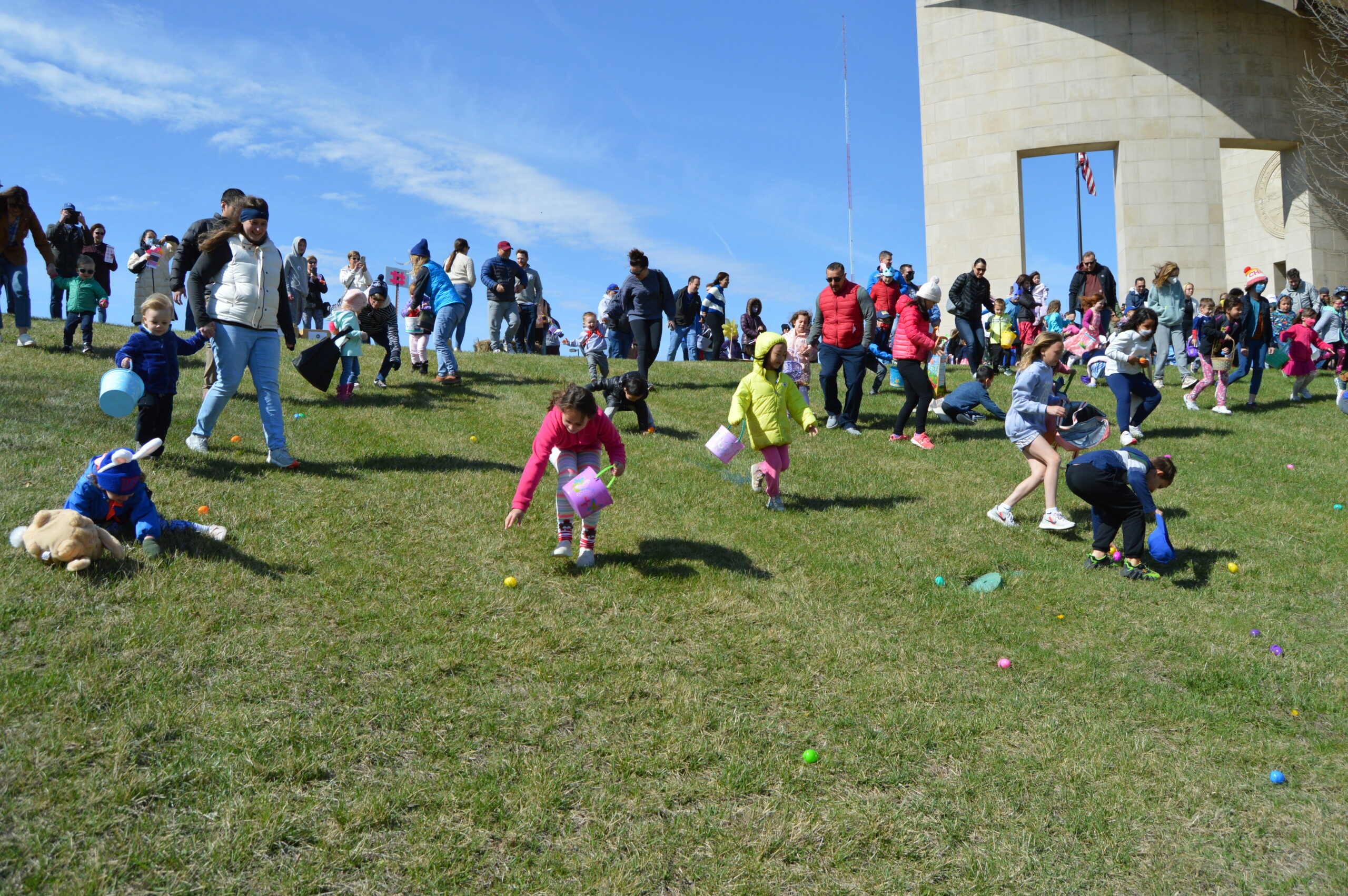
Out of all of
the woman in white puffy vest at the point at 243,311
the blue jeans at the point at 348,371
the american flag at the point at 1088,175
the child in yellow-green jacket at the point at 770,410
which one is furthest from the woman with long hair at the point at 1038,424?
the american flag at the point at 1088,175

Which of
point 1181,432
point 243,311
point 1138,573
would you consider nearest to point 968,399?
point 1181,432

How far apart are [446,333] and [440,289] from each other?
2.09 feet

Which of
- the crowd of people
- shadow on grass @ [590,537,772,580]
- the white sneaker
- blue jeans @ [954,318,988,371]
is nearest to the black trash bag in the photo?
the crowd of people

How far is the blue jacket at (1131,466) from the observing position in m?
7.15

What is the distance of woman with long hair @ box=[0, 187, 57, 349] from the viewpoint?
10.8m

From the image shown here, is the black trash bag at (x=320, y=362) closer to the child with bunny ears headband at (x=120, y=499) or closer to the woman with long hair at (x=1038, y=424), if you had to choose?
the child with bunny ears headband at (x=120, y=499)

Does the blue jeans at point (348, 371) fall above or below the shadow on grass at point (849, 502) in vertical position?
above

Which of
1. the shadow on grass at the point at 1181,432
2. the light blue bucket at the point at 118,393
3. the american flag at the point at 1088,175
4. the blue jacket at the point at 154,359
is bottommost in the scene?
the shadow on grass at the point at 1181,432

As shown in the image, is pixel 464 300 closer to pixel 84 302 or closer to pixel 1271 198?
pixel 84 302

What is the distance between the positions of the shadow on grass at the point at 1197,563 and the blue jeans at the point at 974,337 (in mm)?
6527

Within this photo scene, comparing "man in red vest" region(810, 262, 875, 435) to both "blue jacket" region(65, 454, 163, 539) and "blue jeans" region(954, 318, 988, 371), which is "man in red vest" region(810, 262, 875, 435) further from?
"blue jacket" region(65, 454, 163, 539)

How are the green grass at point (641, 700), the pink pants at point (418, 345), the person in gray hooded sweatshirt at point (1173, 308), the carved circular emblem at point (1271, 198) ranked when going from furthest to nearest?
the carved circular emblem at point (1271, 198) < the person in gray hooded sweatshirt at point (1173, 308) < the pink pants at point (418, 345) < the green grass at point (641, 700)

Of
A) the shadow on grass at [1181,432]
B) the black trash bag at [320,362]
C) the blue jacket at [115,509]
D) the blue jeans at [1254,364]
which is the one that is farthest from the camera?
the blue jeans at [1254,364]

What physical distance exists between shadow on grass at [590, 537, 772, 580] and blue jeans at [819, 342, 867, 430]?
5361mm
